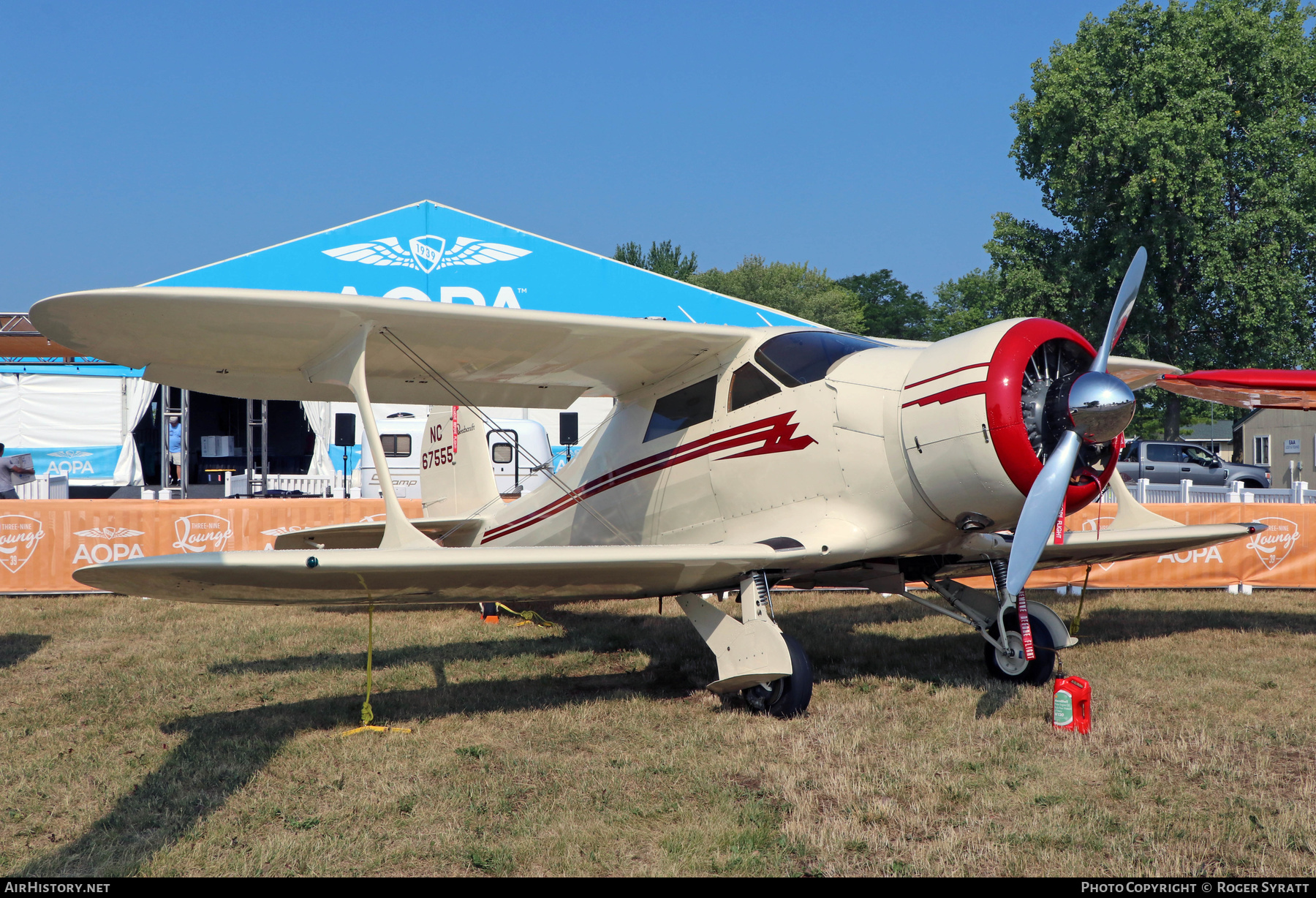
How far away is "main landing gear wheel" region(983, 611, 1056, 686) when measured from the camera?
602 centimetres

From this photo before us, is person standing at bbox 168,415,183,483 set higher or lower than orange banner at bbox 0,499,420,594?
higher

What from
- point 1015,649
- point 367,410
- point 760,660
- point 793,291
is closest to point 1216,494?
point 1015,649

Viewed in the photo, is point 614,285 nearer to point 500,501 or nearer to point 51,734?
point 500,501

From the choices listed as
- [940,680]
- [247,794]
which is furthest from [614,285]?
[247,794]

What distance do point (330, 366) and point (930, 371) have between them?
3.91 metres

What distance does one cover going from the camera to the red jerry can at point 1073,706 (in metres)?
4.86

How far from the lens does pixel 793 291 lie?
67.7 m

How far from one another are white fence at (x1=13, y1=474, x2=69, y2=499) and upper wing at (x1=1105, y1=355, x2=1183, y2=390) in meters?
16.5

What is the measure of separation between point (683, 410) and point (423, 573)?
2.43 metres

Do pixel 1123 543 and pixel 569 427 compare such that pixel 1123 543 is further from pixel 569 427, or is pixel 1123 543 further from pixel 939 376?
pixel 569 427

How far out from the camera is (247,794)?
4.17 meters

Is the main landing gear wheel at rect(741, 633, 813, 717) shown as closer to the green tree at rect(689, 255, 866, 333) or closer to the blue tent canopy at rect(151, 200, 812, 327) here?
the blue tent canopy at rect(151, 200, 812, 327)

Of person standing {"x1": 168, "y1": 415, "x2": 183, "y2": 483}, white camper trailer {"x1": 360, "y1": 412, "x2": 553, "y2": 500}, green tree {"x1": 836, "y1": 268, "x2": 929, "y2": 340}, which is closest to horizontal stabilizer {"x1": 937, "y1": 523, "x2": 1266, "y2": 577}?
white camper trailer {"x1": 360, "y1": 412, "x2": 553, "y2": 500}

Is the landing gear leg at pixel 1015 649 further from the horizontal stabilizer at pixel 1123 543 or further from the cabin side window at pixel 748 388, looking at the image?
the cabin side window at pixel 748 388
